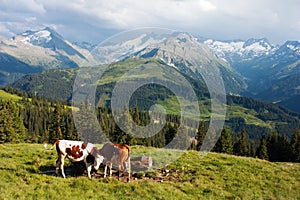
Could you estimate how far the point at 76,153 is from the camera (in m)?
18.4

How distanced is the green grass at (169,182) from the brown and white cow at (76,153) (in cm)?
100

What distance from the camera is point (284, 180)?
901 inches

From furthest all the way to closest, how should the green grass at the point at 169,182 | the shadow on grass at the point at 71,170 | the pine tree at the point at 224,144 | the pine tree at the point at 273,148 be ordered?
the pine tree at the point at 224,144, the pine tree at the point at 273,148, the shadow on grass at the point at 71,170, the green grass at the point at 169,182

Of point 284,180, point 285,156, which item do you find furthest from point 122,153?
point 285,156

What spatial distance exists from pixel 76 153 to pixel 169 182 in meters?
6.60

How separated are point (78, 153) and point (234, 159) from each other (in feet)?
54.3

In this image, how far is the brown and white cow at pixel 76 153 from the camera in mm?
18234

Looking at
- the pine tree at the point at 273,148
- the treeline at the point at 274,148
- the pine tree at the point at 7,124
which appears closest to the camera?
the pine tree at the point at 7,124

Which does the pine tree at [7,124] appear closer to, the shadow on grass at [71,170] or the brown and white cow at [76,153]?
the shadow on grass at [71,170]

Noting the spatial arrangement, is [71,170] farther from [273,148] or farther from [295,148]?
[273,148]

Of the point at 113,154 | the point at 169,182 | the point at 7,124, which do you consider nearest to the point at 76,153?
the point at 113,154

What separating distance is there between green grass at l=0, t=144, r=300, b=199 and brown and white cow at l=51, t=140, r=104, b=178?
997mm

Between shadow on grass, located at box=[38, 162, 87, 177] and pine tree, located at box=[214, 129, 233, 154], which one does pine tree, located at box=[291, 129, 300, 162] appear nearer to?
pine tree, located at box=[214, 129, 233, 154]

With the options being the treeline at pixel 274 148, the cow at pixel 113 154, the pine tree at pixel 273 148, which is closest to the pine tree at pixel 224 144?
the treeline at pixel 274 148
